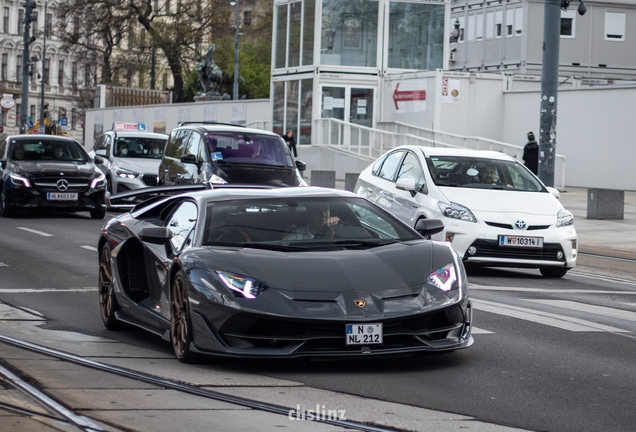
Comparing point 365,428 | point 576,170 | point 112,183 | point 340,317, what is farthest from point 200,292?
point 576,170

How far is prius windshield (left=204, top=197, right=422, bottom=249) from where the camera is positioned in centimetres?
695

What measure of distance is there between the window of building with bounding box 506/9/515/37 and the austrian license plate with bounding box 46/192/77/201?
4072 cm

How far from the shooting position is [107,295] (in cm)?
833

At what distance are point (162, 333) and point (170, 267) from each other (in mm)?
518

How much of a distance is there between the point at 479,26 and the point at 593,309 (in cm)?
5292

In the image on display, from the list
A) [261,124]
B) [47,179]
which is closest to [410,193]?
[47,179]

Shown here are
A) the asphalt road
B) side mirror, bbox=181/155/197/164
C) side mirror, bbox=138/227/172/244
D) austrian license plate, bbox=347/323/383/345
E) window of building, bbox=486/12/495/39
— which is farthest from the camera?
window of building, bbox=486/12/495/39

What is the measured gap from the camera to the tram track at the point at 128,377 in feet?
16.3

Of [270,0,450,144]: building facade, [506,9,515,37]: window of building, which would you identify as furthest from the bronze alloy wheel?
[506,9,515,37]: window of building

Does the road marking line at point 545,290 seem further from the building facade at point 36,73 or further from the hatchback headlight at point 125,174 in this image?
the building facade at point 36,73

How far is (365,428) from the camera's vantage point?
16.1ft

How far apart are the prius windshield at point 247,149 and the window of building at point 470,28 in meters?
45.1

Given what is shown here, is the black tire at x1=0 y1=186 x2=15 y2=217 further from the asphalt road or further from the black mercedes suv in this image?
the asphalt road

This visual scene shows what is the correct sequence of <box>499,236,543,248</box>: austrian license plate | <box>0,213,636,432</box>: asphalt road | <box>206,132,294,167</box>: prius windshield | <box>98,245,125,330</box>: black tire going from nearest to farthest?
<box>0,213,636,432</box>: asphalt road, <box>98,245,125,330</box>: black tire, <box>499,236,543,248</box>: austrian license plate, <box>206,132,294,167</box>: prius windshield
